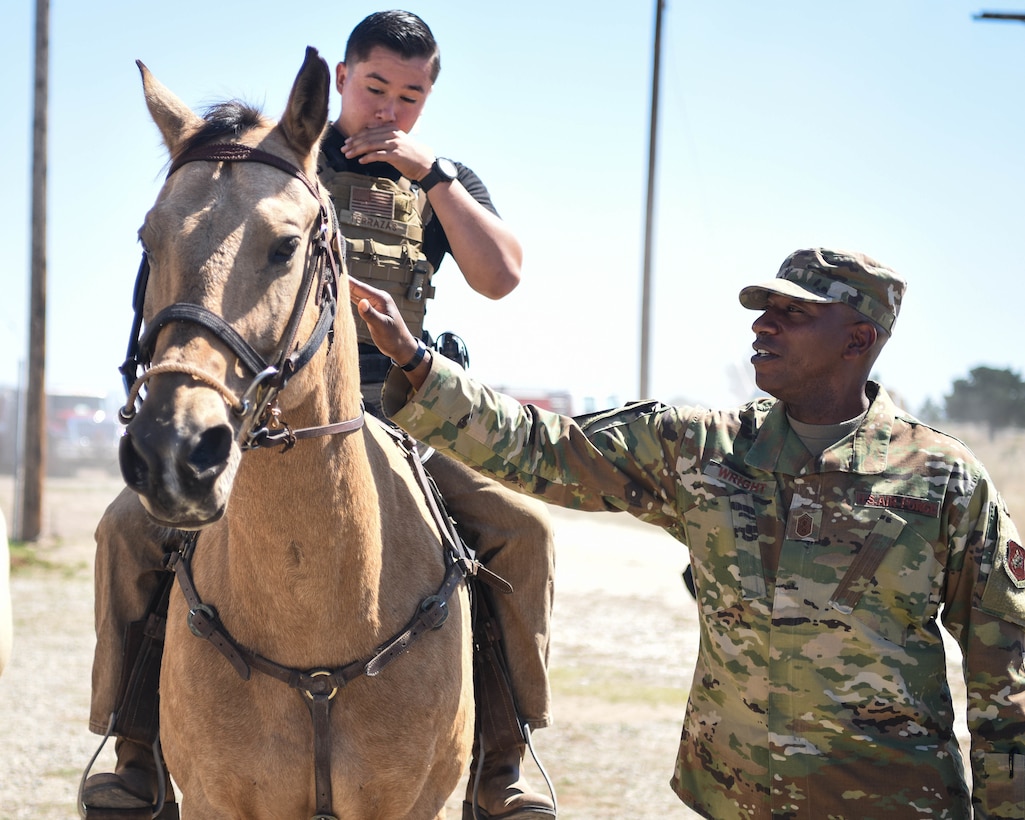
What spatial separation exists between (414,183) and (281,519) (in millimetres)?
1766

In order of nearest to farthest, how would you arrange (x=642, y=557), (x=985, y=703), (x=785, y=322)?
(x=985, y=703) < (x=785, y=322) < (x=642, y=557)

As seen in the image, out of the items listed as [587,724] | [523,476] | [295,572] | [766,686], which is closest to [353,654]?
[295,572]

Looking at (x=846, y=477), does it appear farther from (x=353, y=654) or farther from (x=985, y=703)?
(x=353, y=654)

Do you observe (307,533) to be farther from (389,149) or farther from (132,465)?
(389,149)

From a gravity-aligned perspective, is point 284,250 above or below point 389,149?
below

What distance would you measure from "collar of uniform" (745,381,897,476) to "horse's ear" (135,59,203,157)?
190 centimetres

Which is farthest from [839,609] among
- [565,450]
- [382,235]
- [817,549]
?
[382,235]

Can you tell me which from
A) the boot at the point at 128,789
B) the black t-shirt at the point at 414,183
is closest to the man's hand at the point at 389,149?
the black t-shirt at the point at 414,183

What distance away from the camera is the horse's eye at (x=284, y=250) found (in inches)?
106

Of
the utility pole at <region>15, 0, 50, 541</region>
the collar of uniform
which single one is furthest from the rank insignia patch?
the utility pole at <region>15, 0, 50, 541</region>

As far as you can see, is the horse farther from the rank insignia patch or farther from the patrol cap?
the rank insignia patch

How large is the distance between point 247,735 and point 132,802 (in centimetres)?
137

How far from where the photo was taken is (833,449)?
10.3 ft

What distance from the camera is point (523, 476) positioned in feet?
11.0
